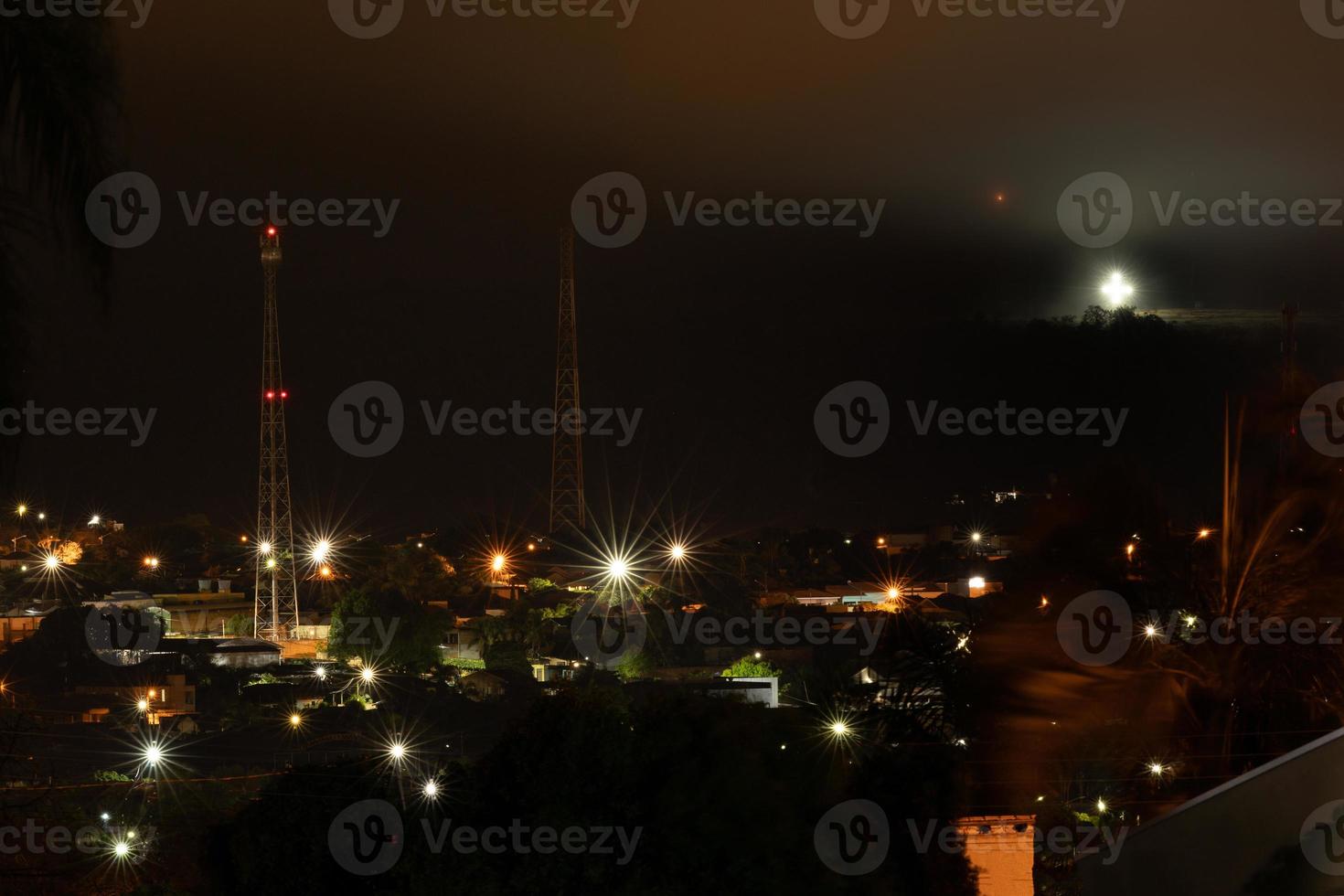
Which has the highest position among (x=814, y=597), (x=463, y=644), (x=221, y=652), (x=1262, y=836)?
(x=814, y=597)

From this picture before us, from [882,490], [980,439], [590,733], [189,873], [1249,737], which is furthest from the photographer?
[882,490]

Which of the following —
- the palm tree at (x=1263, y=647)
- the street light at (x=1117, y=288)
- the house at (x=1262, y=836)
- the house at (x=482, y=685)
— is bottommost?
the house at (x=1262, y=836)

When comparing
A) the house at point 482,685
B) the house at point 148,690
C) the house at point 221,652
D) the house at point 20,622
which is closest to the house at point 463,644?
the house at point 221,652

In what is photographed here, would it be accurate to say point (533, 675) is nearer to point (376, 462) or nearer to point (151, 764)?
point (151, 764)

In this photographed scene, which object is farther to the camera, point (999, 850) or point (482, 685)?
point (482, 685)

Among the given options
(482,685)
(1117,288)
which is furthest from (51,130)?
(1117,288)

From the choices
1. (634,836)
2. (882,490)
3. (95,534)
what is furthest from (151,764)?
(882,490)

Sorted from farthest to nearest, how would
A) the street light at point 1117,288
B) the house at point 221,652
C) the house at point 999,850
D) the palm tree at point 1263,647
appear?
the street light at point 1117,288
the house at point 221,652
the house at point 999,850
the palm tree at point 1263,647

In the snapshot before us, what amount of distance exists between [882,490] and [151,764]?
120ft

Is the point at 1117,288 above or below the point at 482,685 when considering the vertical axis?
above

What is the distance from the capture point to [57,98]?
3.03 m

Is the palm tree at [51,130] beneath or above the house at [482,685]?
beneath

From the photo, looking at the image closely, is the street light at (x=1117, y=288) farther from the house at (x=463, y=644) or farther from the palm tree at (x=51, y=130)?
the palm tree at (x=51, y=130)

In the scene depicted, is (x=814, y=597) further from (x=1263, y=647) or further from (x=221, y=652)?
(x=1263, y=647)
